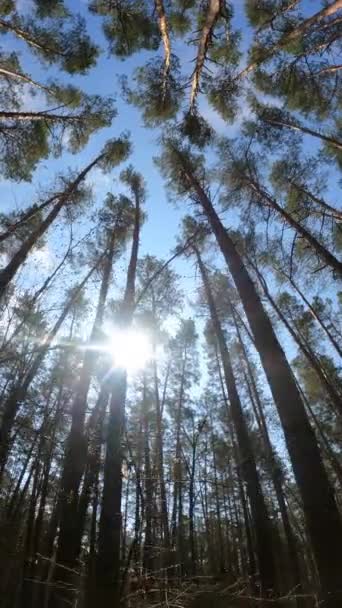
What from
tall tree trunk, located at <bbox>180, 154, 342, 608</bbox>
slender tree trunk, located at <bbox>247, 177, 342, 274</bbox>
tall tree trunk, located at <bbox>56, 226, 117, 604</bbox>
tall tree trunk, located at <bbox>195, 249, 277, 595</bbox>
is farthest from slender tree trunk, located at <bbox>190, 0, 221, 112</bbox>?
tall tree trunk, located at <bbox>195, 249, 277, 595</bbox>

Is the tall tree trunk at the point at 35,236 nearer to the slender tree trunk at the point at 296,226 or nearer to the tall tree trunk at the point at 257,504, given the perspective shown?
the slender tree trunk at the point at 296,226

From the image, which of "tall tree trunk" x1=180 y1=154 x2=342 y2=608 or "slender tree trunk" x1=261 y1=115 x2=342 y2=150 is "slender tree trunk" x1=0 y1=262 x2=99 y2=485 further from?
"slender tree trunk" x1=261 y1=115 x2=342 y2=150

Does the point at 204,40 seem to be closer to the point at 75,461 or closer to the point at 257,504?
the point at 257,504

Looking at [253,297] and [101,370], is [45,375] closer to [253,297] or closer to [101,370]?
[101,370]

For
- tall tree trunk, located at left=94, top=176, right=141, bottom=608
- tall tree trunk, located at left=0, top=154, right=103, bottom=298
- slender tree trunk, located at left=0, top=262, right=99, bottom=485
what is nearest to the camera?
tall tree trunk, located at left=94, top=176, right=141, bottom=608

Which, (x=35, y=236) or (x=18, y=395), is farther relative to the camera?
(x=18, y=395)

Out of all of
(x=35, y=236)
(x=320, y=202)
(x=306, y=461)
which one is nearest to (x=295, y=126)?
(x=320, y=202)

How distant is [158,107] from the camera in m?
8.48

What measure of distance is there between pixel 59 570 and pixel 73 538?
A: 64cm

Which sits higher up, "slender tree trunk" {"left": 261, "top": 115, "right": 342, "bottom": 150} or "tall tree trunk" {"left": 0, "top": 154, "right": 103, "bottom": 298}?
"slender tree trunk" {"left": 261, "top": 115, "right": 342, "bottom": 150}

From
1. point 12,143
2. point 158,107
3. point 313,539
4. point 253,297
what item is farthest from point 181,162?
point 313,539

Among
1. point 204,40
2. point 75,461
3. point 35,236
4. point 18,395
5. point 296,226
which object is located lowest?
point 75,461

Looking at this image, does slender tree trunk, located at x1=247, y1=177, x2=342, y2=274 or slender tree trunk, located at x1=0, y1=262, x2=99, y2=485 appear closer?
slender tree trunk, located at x1=0, y1=262, x2=99, y2=485

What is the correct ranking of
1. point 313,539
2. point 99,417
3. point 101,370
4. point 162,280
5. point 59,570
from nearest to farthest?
1. point 313,539
2. point 59,570
3. point 99,417
4. point 162,280
5. point 101,370
